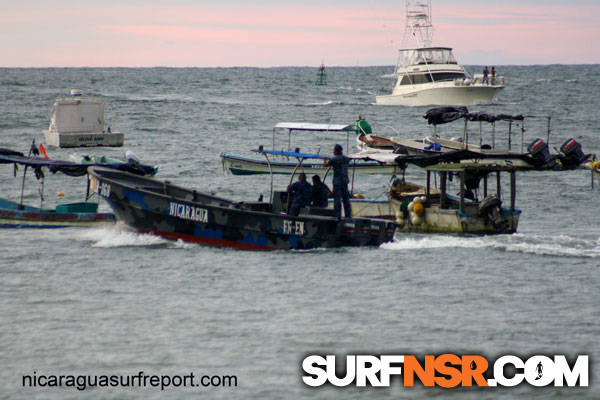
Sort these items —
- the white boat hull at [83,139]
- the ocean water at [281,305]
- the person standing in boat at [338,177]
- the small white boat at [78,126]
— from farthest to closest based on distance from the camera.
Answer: the small white boat at [78,126] < the white boat hull at [83,139] < the person standing in boat at [338,177] < the ocean water at [281,305]

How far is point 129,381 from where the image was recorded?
37.0 ft

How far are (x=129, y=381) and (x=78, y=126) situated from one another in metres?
33.3

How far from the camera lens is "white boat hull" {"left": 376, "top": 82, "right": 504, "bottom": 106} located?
68.7m

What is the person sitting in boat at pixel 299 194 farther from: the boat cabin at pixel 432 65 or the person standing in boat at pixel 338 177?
the boat cabin at pixel 432 65

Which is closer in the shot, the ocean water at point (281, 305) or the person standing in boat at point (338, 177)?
the ocean water at point (281, 305)

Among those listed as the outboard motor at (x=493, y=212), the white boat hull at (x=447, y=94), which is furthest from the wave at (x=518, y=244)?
the white boat hull at (x=447, y=94)

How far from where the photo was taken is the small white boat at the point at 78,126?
136 feet

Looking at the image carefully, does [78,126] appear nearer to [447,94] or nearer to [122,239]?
[122,239]

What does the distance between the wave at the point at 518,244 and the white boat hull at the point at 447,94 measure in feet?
160

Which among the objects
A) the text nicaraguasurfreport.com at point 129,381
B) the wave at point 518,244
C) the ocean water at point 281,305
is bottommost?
the text nicaraguasurfreport.com at point 129,381

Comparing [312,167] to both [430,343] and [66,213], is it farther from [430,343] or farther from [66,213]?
[430,343]

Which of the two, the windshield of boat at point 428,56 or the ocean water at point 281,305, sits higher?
the windshield of boat at point 428,56

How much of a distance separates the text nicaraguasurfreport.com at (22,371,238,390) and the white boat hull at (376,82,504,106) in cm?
5935

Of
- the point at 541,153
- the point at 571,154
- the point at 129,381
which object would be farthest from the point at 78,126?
the point at 129,381
